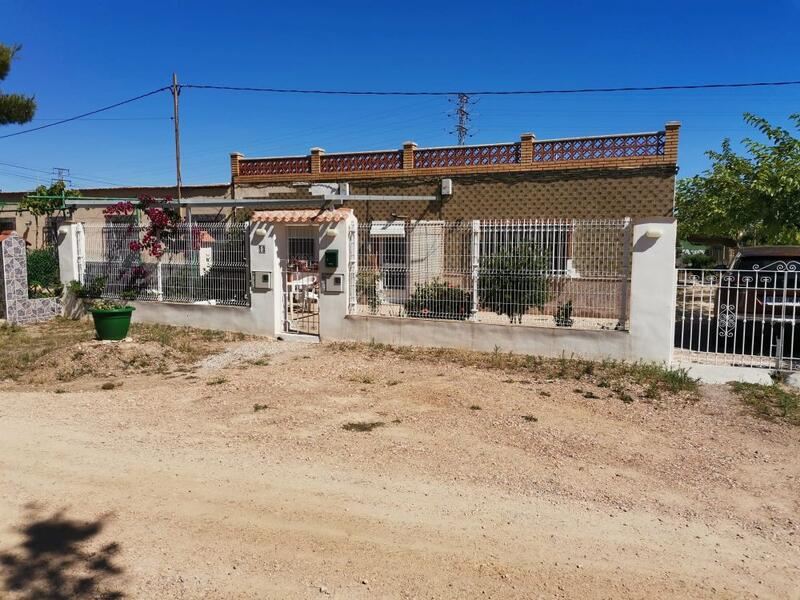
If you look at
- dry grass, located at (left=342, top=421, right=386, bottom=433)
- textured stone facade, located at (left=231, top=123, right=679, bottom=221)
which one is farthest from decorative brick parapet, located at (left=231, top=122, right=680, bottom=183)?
dry grass, located at (left=342, top=421, right=386, bottom=433)

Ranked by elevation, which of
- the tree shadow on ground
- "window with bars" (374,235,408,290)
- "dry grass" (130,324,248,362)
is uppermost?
"window with bars" (374,235,408,290)

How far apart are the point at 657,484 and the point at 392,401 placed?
318 centimetres

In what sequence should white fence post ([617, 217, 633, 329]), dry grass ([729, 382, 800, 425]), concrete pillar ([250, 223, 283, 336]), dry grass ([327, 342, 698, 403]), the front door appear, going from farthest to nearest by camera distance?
the front door < concrete pillar ([250, 223, 283, 336]) < white fence post ([617, 217, 633, 329]) < dry grass ([327, 342, 698, 403]) < dry grass ([729, 382, 800, 425])

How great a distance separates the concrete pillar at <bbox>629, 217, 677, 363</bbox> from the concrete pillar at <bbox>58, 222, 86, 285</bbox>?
466 inches

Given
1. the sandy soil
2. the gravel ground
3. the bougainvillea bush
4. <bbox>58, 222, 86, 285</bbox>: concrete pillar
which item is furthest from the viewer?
<bbox>58, 222, 86, 285</bbox>: concrete pillar

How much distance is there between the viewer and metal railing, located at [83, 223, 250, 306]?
37.1 ft

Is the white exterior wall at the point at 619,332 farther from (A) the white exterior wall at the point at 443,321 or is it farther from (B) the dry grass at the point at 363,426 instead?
(B) the dry grass at the point at 363,426

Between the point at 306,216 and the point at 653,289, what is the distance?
5952mm

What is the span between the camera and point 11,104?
13.1 metres

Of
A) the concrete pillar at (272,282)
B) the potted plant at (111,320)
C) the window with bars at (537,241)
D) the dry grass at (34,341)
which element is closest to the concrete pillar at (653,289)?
the window with bars at (537,241)

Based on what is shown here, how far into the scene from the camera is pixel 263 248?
10.7 m

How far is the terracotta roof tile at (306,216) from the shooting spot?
1007 centimetres

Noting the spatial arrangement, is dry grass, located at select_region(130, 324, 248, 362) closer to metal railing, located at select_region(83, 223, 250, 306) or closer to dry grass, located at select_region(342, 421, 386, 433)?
metal railing, located at select_region(83, 223, 250, 306)

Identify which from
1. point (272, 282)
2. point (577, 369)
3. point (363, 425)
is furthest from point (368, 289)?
point (363, 425)
